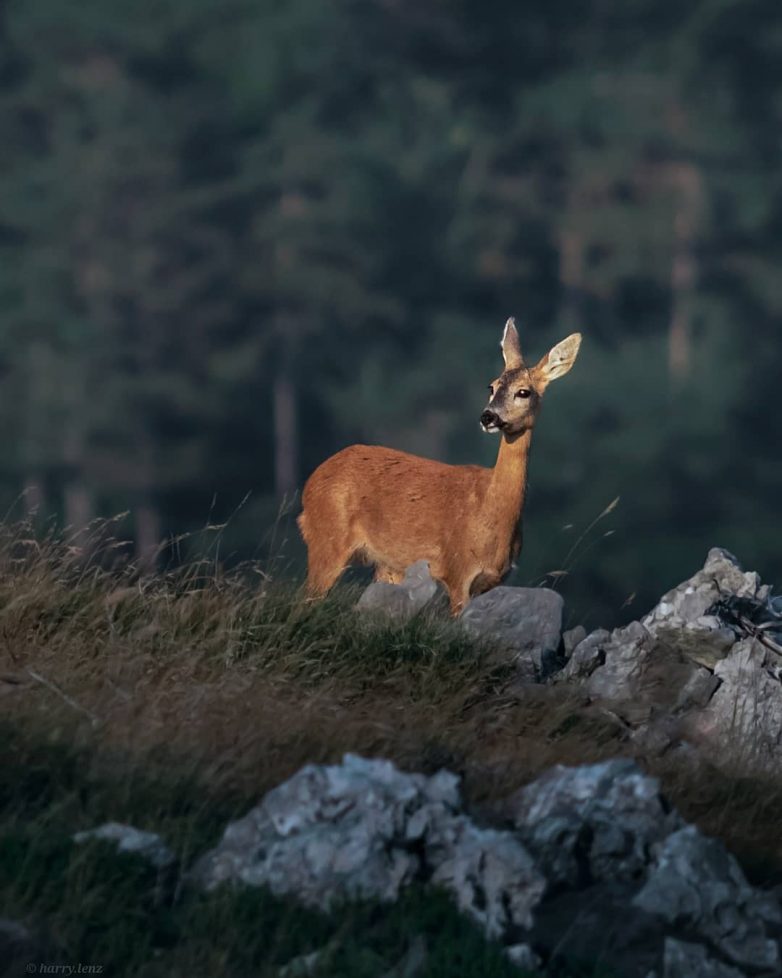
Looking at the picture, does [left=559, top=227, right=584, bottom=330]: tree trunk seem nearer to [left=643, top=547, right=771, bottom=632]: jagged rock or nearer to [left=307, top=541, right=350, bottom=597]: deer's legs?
[left=307, top=541, right=350, bottom=597]: deer's legs

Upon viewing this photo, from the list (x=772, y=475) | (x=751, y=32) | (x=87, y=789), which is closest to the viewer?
(x=87, y=789)

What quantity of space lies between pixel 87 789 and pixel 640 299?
3312cm

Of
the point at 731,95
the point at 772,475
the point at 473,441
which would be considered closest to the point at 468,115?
the point at 731,95

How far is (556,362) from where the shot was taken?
11.4 meters

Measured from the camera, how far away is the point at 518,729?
782 centimetres

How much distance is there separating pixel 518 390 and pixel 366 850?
200 inches

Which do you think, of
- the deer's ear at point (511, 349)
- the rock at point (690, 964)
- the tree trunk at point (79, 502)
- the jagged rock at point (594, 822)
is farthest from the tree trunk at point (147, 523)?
the rock at point (690, 964)

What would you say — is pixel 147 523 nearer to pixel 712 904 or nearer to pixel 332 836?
pixel 332 836

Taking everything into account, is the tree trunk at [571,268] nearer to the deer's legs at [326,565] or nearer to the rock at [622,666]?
the deer's legs at [326,565]

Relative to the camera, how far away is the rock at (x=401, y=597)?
28.7 ft

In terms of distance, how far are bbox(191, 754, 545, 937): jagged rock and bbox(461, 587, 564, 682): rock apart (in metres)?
2.58

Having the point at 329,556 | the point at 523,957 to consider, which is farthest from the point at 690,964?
the point at 329,556

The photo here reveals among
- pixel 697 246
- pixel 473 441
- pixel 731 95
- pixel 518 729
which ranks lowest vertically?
pixel 473 441

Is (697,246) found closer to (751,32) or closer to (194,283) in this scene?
(751,32)
